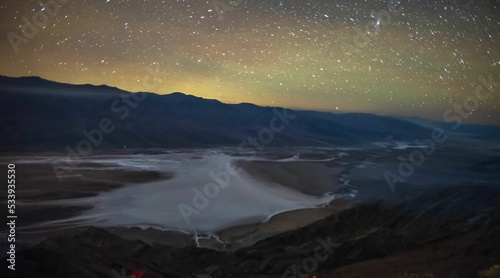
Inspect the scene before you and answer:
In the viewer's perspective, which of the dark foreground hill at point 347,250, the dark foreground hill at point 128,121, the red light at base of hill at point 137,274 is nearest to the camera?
the dark foreground hill at point 347,250

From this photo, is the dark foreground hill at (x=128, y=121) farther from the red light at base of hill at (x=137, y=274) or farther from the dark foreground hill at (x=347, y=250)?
the red light at base of hill at (x=137, y=274)

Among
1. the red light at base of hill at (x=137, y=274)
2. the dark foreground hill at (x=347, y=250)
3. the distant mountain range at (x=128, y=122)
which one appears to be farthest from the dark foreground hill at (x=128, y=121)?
the red light at base of hill at (x=137, y=274)

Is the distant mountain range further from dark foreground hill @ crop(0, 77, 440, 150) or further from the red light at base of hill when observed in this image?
the red light at base of hill

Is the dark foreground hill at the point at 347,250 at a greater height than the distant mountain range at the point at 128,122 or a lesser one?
lesser

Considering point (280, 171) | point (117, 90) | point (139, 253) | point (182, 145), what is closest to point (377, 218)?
point (139, 253)

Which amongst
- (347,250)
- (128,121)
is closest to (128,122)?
(128,121)

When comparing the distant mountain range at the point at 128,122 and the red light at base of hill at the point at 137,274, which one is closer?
the red light at base of hill at the point at 137,274

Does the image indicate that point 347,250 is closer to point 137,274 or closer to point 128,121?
point 137,274

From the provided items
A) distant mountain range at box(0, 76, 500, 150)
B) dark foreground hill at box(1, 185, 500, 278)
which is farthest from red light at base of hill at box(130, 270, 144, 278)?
distant mountain range at box(0, 76, 500, 150)
